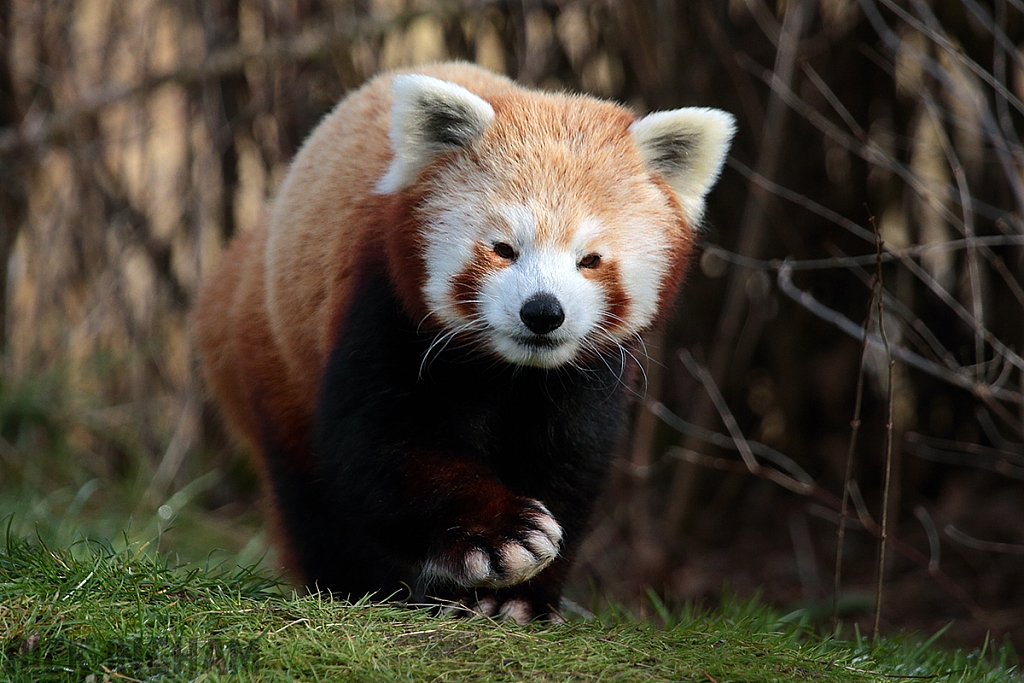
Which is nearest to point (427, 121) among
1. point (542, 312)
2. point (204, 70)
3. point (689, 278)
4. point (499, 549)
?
point (542, 312)

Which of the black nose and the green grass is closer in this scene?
the green grass

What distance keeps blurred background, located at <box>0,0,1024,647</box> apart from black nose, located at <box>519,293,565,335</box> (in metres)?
2.68

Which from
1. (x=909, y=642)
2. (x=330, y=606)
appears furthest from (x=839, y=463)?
(x=330, y=606)

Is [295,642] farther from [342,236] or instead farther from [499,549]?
[342,236]

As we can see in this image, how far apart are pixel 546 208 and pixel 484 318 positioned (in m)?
0.32

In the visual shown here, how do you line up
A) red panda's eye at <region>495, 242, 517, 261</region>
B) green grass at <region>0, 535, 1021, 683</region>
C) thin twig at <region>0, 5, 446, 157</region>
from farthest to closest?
thin twig at <region>0, 5, 446, 157</region>
red panda's eye at <region>495, 242, 517, 261</region>
green grass at <region>0, 535, 1021, 683</region>

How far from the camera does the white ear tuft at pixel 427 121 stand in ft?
9.14

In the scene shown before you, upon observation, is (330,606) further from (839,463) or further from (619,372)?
(839,463)

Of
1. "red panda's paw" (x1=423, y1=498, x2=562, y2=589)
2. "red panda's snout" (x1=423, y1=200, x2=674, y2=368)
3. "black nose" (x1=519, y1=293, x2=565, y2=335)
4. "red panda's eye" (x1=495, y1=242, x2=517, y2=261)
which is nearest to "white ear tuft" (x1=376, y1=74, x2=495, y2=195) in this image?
"red panda's snout" (x1=423, y1=200, x2=674, y2=368)

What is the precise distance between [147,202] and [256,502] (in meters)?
1.88

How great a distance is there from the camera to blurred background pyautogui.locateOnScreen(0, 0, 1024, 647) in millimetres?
5270

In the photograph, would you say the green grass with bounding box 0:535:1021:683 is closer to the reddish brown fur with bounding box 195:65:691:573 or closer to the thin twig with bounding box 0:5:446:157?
the reddish brown fur with bounding box 195:65:691:573

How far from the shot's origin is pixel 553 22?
18.0ft

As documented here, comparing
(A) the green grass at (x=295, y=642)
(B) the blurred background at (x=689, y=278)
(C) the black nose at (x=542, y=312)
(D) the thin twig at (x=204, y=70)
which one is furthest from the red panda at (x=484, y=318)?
(D) the thin twig at (x=204, y=70)
